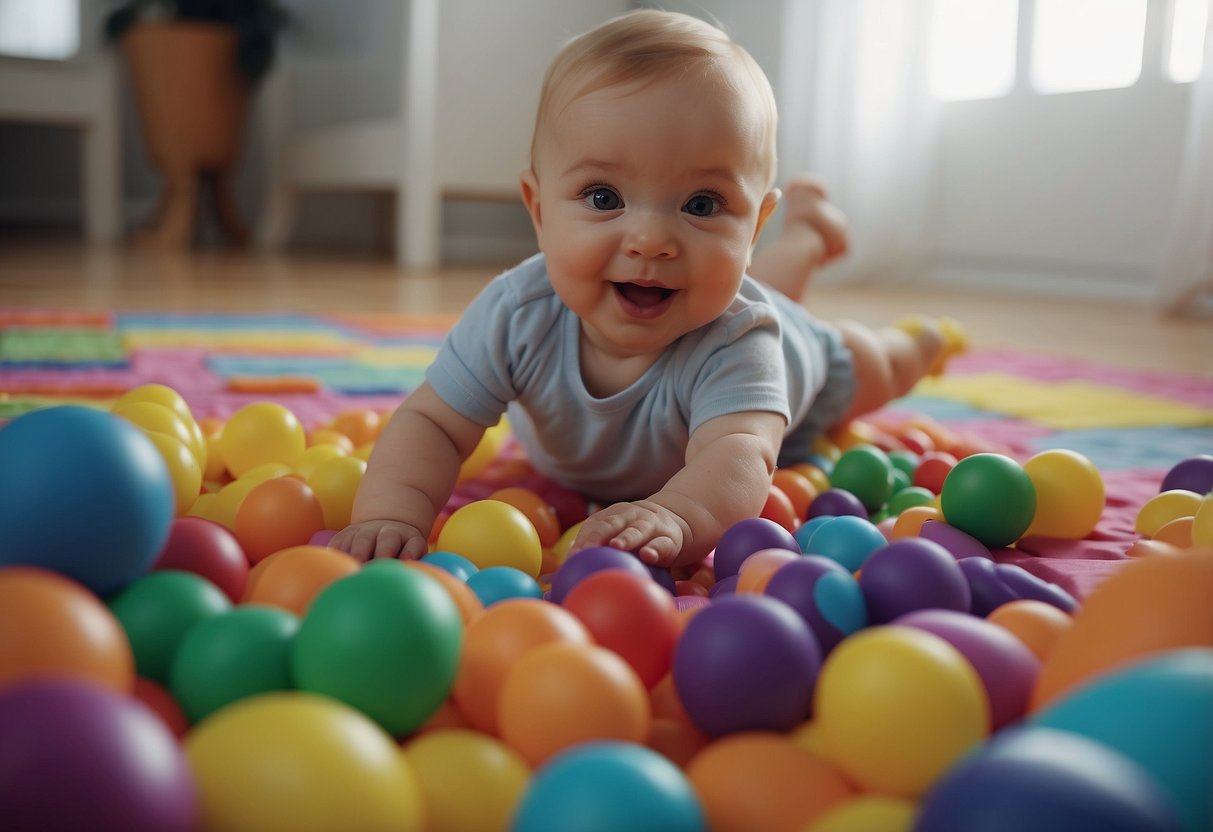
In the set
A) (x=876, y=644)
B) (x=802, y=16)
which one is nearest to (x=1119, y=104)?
(x=802, y=16)

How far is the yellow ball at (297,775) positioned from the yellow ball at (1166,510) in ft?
2.45

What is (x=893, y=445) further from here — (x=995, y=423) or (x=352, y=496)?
(x=352, y=496)

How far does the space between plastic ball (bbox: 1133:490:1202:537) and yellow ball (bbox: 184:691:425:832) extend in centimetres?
75

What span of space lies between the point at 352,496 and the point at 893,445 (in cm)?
69

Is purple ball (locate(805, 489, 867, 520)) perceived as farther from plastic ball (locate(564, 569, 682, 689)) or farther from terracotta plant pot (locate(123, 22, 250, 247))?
terracotta plant pot (locate(123, 22, 250, 247))

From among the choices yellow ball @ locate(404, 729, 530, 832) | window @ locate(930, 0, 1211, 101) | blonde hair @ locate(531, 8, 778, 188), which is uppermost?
window @ locate(930, 0, 1211, 101)

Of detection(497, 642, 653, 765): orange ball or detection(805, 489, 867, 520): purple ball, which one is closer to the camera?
detection(497, 642, 653, 765): orange ball

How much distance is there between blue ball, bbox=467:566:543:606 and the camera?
709mm

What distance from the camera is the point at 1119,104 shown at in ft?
11.5

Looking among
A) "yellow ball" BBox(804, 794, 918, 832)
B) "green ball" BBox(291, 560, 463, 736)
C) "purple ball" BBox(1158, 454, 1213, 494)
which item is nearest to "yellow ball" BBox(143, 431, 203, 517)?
"green ball" BBox(291, 560, 463, 736)

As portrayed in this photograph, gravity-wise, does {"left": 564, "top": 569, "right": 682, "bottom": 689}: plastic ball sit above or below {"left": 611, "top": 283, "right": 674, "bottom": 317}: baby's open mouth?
below

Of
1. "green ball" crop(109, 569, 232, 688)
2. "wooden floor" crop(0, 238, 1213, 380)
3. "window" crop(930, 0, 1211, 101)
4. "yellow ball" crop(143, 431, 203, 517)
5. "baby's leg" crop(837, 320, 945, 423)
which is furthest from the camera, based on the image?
"window" crop(930, 0, 1211, 101)

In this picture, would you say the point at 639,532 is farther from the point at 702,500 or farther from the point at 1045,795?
the point at 1045,795

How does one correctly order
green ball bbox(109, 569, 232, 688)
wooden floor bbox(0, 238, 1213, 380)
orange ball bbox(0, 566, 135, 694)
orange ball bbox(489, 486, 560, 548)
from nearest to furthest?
orange ball bbox(0, 566, 135, 694), green ball bbox(109, 569, 232, 688), orange ball bbox(489, 486, 560, 548), wooden floor bbox(0, 238, 1213, 380)
